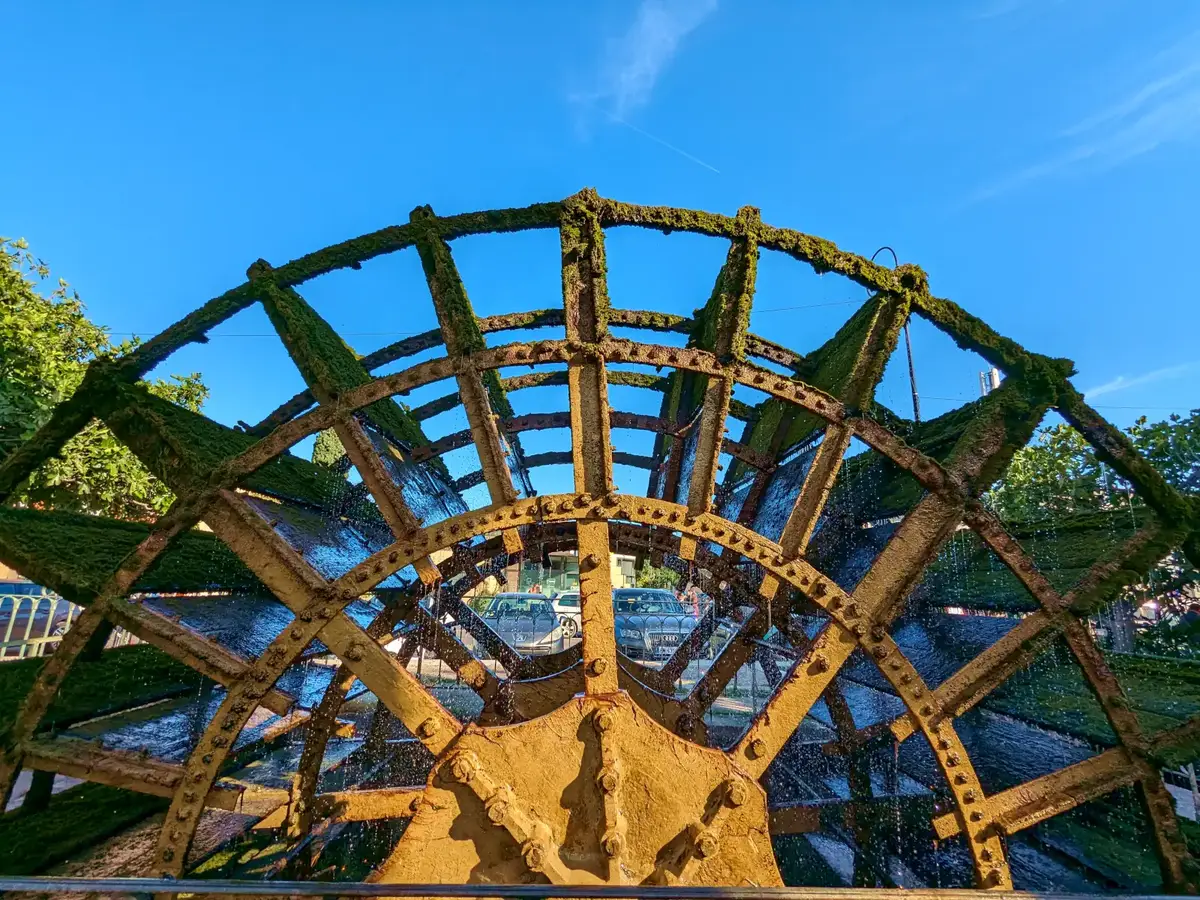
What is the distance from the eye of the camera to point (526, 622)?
14.9 m

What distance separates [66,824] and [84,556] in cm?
220

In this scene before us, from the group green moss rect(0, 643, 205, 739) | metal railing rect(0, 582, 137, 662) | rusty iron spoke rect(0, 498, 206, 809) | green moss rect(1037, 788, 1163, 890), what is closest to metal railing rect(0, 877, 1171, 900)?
rusty iron spoke rect(0, 498, 206, 809)

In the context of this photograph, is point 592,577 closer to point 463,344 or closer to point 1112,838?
point 463,344

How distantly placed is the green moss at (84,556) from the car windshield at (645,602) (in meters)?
11.5

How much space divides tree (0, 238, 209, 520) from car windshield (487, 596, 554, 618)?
8.06 meters

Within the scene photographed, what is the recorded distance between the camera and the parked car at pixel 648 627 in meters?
13.6

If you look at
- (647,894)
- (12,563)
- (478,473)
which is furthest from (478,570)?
(647,894)

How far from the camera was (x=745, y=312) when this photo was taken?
370 centimetres

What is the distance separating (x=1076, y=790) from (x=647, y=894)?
289 centimetres

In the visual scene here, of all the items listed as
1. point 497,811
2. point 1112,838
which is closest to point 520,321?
point 497,811

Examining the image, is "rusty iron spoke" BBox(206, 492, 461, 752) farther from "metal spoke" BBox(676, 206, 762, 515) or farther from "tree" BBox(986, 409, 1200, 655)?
"tree" BBox(986, 409, 1200, 655)

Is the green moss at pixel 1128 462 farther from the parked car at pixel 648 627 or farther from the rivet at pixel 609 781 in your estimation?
the parked car at pixel 648 627

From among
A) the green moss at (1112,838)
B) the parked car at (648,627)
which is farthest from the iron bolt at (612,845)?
the parked car at (648,627)

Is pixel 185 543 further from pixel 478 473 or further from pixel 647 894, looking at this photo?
pixel 647 894
